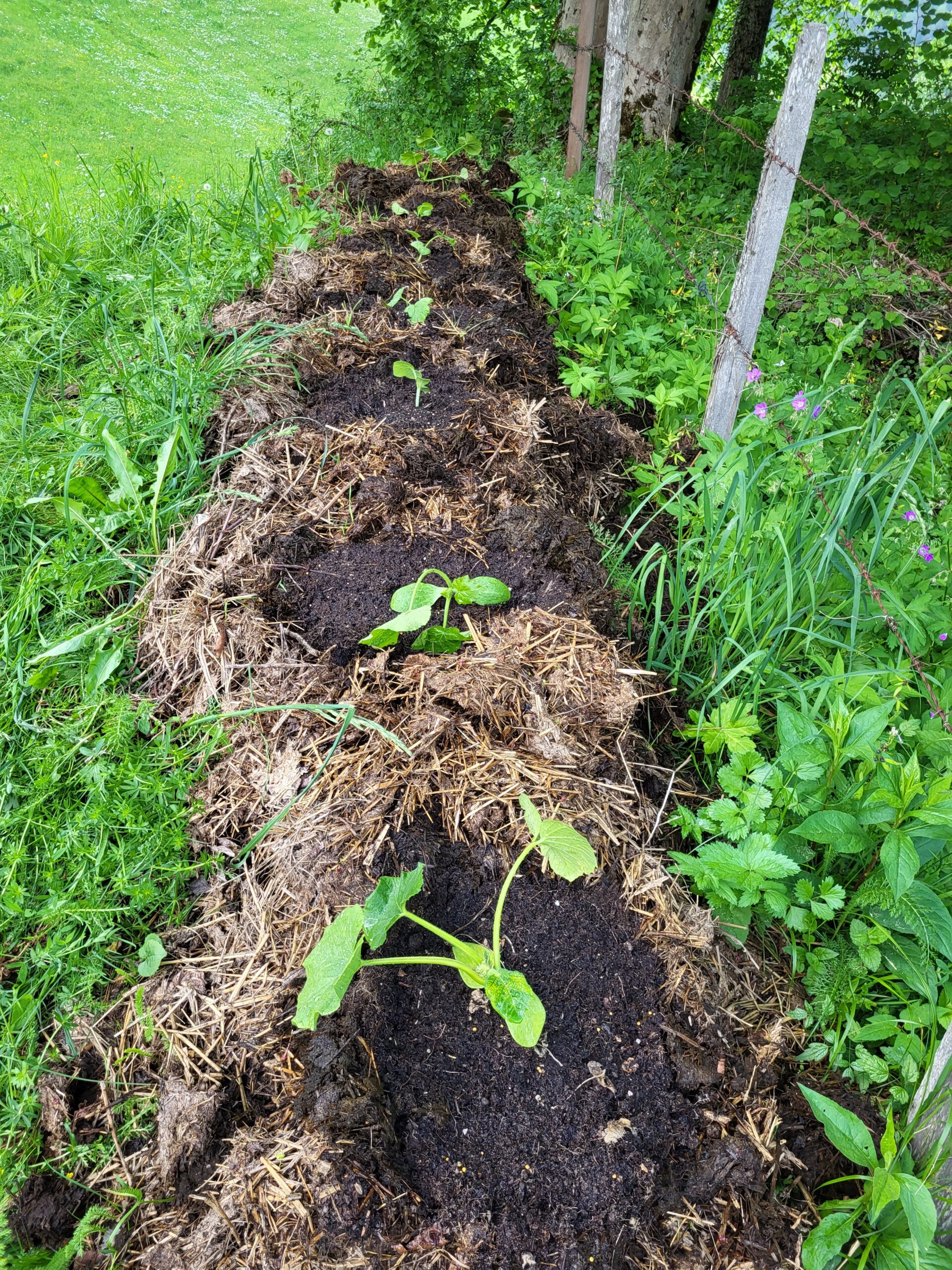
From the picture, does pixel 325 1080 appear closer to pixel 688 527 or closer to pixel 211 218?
pixel 688 527

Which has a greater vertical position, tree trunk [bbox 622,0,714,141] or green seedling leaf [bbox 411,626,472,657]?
tree trunk [bbox 622,0,714,141]

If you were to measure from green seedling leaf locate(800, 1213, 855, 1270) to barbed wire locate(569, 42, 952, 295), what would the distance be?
2.10 metres

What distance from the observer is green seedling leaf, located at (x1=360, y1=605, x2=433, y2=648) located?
1880 mm

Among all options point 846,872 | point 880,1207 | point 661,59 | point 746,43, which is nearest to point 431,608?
point 846,872

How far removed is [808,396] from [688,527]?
57 centimetres

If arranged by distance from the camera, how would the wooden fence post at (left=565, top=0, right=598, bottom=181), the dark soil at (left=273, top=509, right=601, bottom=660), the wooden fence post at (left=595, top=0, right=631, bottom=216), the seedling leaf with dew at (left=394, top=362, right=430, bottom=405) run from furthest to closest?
the wooden fence post at (left=565, top=0, right=598, bottom=181), the wooden fence post at (left=595, top=0, right=631, bottom=216), the seedling leaf with dew at (left=394, top=362, right=430, bottom=405), the dark soil at (left=273, top=509, right=601, bottom=660)

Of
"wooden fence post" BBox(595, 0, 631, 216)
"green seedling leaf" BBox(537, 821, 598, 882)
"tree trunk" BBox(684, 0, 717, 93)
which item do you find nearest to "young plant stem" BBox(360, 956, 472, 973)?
"green seedling leaf" BBox(537, 821, 598, 882)

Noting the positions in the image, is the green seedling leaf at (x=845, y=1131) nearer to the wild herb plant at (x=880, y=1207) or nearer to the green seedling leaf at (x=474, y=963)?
the wild herb plant at (x=880, y=1207)

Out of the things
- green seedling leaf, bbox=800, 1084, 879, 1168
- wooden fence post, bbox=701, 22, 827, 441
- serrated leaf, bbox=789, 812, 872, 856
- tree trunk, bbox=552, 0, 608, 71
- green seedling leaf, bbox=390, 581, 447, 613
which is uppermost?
tree trunk, bbox=552, 0, 608, 71

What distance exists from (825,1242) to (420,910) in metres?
0.89

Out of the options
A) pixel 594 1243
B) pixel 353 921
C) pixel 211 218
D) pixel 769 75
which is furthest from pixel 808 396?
pixel 769 75

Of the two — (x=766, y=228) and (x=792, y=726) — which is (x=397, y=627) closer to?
(x=792, y=726)

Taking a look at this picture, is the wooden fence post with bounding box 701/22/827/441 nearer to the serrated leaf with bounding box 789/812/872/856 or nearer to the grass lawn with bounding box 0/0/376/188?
the serrated leaf with bounding box 789/812/872/856

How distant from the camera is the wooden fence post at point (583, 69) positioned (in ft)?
15.6
